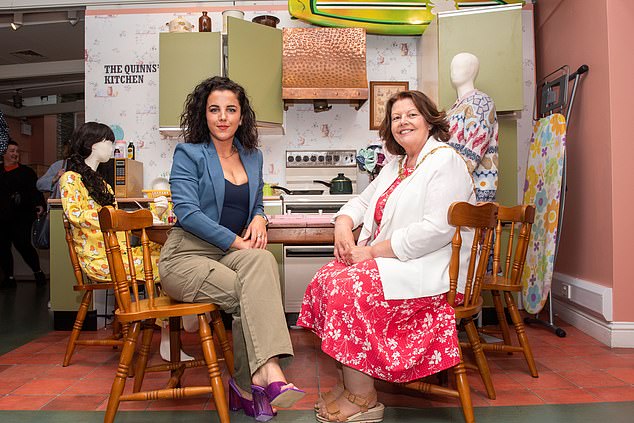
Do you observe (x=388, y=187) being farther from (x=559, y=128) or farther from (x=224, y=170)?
(x=559, y=128)

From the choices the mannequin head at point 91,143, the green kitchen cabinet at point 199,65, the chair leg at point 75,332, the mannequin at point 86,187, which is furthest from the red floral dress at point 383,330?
the green kitchen cabinet at point 199,65

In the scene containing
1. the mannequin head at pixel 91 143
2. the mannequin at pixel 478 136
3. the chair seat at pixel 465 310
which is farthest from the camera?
the mannequin head at pixel 91 143

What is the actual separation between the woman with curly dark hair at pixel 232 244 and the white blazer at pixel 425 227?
0.47m

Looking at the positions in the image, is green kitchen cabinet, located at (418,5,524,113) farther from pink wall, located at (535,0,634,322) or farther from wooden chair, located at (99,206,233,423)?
wooden chair, located at (99,206,233,423)

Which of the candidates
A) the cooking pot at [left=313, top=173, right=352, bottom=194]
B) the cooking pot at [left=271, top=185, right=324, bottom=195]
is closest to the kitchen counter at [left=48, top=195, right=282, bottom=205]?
the cooking pot at [left=271, top=185, right=324, bottom=195]

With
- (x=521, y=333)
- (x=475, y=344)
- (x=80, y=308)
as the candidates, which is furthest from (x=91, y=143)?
(x=521, y=333)

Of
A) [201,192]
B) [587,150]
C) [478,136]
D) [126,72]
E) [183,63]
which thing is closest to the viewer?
[201,192]

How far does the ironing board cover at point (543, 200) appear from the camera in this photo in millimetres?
3412

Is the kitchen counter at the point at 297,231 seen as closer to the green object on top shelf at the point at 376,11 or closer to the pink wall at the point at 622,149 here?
the pink wall at the point at 622,149

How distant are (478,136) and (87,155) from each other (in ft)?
8.26

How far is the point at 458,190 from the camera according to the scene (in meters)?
2.04

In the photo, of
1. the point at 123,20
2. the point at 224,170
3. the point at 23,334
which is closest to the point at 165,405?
the point at 224,170

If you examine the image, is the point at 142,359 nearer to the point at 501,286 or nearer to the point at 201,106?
the point at 201,106

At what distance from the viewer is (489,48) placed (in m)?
3.82
